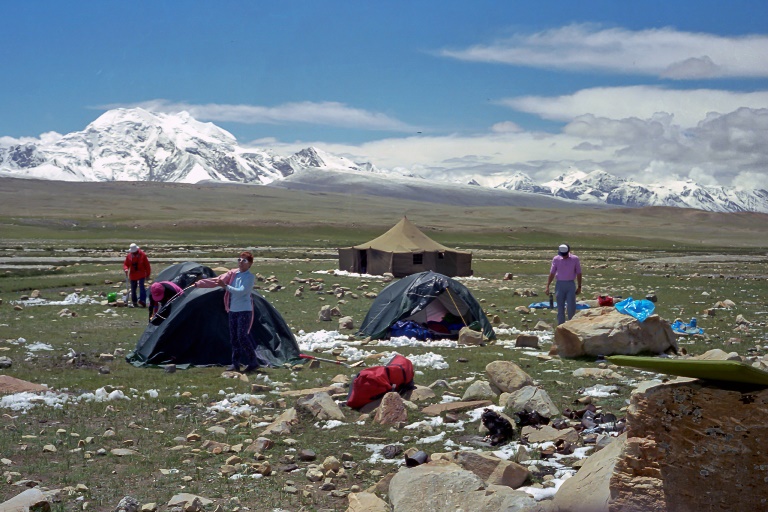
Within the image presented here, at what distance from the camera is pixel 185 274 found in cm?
2139

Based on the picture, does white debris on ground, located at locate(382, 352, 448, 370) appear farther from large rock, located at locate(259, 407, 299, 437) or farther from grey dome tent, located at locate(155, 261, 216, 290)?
grey dome tent, located at locate(155, 261, 216, 290)

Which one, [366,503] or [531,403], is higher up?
[531,403]

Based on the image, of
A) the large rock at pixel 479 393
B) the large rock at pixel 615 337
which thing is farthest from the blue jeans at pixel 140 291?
the large rock at pixel 479 393

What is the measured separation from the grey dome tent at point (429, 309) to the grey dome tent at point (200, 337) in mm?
4172

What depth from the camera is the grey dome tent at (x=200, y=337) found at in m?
15.5

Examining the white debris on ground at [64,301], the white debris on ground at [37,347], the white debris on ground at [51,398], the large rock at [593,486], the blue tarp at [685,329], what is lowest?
the white debris on ground at [64,301]

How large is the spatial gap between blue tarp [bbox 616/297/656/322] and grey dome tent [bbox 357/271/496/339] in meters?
3.80

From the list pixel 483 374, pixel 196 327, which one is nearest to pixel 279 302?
pixel 196 327

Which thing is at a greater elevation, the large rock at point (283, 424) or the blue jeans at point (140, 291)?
the blue jeans at point (140, 291)

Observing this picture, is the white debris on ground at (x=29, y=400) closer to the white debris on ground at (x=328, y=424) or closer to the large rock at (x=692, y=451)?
the white debris on ground at (x=328, y=424)

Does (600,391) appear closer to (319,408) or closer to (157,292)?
(319,408)

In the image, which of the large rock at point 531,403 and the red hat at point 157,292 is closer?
the large rock at point 531,403

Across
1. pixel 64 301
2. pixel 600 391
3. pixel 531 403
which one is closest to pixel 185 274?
pixel 64 301

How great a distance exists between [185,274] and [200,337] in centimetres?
610
